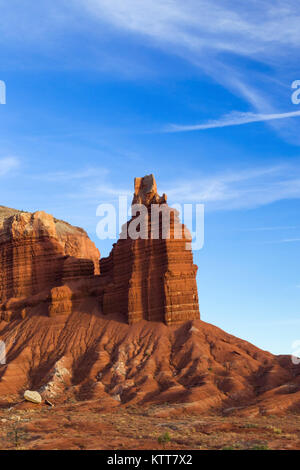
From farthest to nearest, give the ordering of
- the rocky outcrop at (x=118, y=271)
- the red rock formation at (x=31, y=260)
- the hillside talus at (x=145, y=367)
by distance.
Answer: the red rock formation at (x=31, y=260)
the rocky outcrop at (x=118, y=271)
the hillside talus at (x=145, y=367)

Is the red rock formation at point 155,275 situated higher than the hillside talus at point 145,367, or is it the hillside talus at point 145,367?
the red rock formation at point 155,275

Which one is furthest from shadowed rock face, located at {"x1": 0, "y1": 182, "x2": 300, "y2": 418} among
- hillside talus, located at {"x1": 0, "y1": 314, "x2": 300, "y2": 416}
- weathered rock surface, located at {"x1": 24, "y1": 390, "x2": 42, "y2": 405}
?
weathered rock surface, located at {"x1": 24, "y1": 390, "x2": 42, "y2": 405}

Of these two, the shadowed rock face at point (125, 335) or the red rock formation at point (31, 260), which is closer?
the shadowed rock face at point (125, 335)

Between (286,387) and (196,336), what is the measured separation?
1185 centimetres

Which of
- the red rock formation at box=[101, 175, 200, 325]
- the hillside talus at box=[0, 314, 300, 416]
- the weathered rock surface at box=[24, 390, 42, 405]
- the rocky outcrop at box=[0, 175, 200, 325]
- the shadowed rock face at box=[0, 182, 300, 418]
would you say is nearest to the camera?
the hillside talus at box=[0, 314, 300, 416]

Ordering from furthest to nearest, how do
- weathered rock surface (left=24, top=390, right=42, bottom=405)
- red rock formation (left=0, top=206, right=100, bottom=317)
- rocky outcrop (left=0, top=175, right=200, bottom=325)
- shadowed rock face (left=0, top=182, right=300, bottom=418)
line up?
red rock formation (left=0, top=206, right=100, bottom=317) → rocky outcrop (left=0, top=175, right=200, bottom=325) → weathered rock surface (left=24, top=390, right=42, bottom=405) → shadowed rock face (left=0, top=182, right=300, bottom=418)

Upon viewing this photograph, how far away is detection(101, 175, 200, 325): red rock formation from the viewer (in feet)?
199

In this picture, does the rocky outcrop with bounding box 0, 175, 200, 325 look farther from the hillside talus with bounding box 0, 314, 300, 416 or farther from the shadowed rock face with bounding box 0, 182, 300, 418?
the hillside talus with bounding box 0, 314, 300, 416

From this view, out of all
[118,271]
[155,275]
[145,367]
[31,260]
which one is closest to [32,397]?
[145,367]

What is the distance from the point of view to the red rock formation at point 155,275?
2389 inches

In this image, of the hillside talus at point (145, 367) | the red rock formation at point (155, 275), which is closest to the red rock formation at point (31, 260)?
the hillside talus at point (145, 367)

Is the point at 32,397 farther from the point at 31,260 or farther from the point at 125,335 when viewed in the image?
the point at 31,260

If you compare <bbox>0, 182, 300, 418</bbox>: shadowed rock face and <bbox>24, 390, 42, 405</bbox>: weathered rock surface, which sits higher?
<bbox>0, 182, 300, 418</bbox>: shadowed rock face

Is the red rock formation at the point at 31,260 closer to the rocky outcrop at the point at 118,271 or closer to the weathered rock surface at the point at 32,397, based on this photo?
the rocky outcrop at the point at 118,271
